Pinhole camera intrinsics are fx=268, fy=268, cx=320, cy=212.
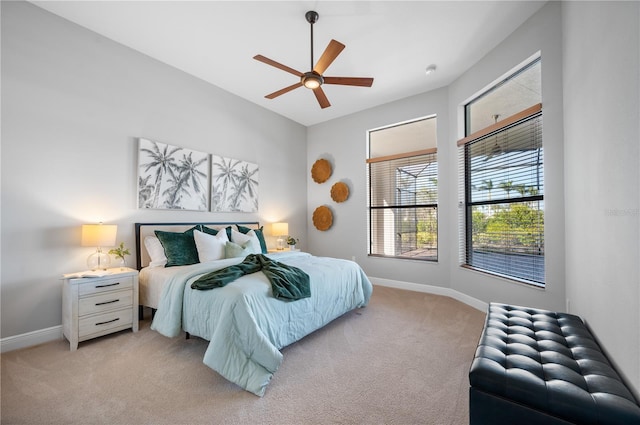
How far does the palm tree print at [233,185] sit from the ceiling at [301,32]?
1248 mm

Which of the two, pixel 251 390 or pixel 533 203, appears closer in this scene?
pixel 251 390

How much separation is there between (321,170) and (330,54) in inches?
120

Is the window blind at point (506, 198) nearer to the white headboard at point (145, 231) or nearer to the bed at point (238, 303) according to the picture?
the bed at point (238, 303)

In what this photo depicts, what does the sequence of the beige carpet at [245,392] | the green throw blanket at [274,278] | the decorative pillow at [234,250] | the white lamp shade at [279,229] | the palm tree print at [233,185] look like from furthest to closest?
the white lamp shade at [279,229] < the palm tree print at [233,185] < the decorative pillow at [234,250] < the green throw blanket at [274,278] < the beige carpet at [245,392]

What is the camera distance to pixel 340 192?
5.19 meters

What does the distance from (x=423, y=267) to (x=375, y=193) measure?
154 cm

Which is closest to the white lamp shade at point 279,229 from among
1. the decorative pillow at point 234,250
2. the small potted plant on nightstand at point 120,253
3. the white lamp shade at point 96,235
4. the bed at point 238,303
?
the bed at point 238,303

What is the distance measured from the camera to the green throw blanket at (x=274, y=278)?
2252mm

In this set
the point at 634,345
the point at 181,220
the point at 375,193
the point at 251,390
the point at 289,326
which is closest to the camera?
the point at 634,345

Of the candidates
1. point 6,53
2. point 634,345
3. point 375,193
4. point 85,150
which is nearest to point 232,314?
point 634,345

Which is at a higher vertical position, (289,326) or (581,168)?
(581,168)

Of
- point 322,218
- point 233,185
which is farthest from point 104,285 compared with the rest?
point 322,218

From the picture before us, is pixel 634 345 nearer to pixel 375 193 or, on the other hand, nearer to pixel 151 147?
pixel 375 193

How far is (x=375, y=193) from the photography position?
5.00 metres
